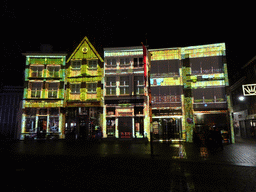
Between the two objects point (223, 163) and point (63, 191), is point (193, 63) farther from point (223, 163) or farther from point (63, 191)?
point (63, 191)

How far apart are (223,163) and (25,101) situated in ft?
84.7

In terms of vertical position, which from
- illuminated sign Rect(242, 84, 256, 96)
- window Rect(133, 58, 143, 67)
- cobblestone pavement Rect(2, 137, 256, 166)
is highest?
window Rect(133, 58, 143, 67)

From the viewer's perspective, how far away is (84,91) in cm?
2562

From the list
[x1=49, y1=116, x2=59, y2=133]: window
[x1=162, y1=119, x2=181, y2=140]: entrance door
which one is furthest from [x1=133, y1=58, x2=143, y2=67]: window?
[x1=49, y1=116, x2=59, y2=133]: window

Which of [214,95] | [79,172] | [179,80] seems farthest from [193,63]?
[79,172]

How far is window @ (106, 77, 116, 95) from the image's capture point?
992 inches

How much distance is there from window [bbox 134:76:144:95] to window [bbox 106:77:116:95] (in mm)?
3028

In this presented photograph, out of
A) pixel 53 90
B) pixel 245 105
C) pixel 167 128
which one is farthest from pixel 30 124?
pixel 245 105

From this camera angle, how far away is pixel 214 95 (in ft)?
73.9

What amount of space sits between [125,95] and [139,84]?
2.51 meters

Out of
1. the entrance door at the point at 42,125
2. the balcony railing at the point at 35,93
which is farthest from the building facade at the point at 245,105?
the balcony railing at the point at 35,93

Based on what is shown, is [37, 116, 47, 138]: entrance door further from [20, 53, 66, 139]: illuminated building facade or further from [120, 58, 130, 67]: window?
[120, 58, 130, 67]: window

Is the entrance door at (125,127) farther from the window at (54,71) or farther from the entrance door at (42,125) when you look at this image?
the window at (54,71)

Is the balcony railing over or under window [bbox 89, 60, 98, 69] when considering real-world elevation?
under
